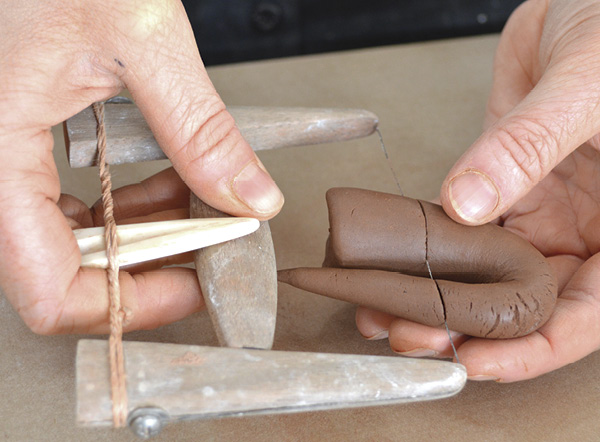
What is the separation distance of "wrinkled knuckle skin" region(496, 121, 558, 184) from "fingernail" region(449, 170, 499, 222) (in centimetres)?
5

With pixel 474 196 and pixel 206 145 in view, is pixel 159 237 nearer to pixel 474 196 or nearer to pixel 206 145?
pixel 206 145

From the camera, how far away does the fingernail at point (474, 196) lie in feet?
3.21

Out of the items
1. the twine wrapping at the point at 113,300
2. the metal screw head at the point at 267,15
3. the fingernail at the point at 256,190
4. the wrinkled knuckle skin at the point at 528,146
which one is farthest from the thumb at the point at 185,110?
the metal screw head at the point at 267,15

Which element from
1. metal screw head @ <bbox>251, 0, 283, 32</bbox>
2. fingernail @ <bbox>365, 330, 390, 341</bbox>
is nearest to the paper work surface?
fingernail @ <bbox>365, 330, 390, 341</bbox>

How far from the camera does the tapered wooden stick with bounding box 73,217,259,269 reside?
0.88 metres

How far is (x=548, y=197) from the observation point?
1248mm

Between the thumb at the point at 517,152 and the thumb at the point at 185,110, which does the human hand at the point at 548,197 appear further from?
the thumb at the point at 185,110

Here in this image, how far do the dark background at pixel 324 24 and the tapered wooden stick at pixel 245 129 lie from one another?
1.19m

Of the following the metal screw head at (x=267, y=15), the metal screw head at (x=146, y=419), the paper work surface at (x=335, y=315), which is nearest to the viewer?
the metal screw head at (x=146, y=419)

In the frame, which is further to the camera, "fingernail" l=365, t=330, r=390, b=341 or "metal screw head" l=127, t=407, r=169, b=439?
"fingernail" l=365, t=330, r=390, b=341

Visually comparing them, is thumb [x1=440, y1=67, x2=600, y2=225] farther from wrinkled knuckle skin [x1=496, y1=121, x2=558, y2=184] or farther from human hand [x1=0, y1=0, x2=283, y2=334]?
human hand [x1=0, y1=0, x2=283, y2=334]

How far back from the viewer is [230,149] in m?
0.95

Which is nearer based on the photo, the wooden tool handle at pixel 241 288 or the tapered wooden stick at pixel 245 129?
the wooden tool handle at pixel 241 288

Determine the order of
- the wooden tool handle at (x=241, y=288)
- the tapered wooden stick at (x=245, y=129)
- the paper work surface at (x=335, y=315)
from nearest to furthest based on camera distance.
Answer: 1. the wooden tool handle at (x=241, y=288)
2. the paper work surface at (x=335, y=315)
3. the tapered wooden stick at (x=245, y=129)
